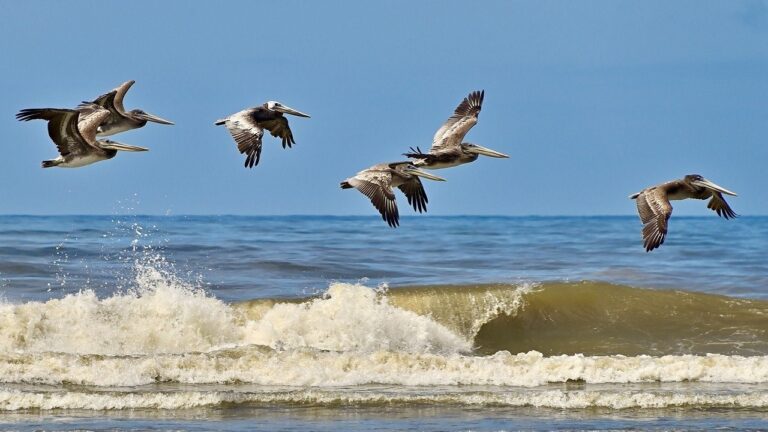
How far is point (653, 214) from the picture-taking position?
1342cm

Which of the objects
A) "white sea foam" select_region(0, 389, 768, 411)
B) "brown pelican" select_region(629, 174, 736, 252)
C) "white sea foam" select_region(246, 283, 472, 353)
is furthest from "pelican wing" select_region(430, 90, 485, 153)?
"white sea foam" select_region(0, 389, 768, 411)

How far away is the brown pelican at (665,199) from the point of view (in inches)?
515

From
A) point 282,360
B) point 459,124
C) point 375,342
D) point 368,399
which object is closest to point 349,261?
point 459,124

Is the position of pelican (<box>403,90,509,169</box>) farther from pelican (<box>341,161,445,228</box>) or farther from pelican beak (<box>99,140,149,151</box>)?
pelican beak (<box>99,140,149,151</box>)

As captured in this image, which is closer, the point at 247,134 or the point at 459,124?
the point at 247,134

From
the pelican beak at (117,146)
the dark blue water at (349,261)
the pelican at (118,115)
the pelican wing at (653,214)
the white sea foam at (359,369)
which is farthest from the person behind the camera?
the dark blue water at (349,261)

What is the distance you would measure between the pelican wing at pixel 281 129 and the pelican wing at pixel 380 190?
212 centimetres

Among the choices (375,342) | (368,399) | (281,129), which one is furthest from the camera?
(281,129)

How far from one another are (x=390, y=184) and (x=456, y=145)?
245cm

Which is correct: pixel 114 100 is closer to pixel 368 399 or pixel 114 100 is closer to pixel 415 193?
pixel 415 193

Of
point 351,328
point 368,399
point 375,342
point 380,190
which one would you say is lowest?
Result: point 368,399

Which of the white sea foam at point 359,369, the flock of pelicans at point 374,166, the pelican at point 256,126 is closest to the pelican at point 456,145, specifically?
the flock of pelicans at point 374,166

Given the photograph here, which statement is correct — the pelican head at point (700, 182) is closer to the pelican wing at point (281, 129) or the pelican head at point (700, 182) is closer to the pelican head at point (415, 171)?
the pelican head at point (415, 171)

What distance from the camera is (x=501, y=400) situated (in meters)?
11.6
